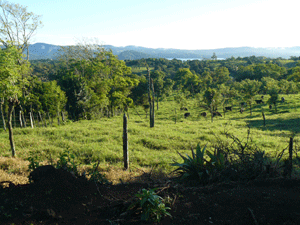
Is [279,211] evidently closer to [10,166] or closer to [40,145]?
[10,166]

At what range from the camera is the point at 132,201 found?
4.01 metres

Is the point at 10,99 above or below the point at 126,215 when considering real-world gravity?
above

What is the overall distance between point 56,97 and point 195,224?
38.1m

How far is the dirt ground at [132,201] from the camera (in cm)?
365

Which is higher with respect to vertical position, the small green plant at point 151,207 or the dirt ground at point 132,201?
the small green plant at point 151,207

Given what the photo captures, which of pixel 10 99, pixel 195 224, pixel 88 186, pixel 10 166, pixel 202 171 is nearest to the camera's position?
pixel 195 224

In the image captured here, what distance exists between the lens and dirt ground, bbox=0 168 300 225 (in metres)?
3.65

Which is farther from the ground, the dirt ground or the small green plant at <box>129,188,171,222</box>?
the small green plant at <box>129,188,171,222</box>

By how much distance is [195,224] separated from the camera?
364 centimetres

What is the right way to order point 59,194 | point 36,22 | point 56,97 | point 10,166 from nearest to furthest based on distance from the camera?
point 59,194, point 10,166, point 36,22, point 56,97

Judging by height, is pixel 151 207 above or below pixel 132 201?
above

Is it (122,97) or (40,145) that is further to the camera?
(122,97)

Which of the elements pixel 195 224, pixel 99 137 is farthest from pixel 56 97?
pixel 195 224

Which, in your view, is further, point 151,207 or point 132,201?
point 132,201
